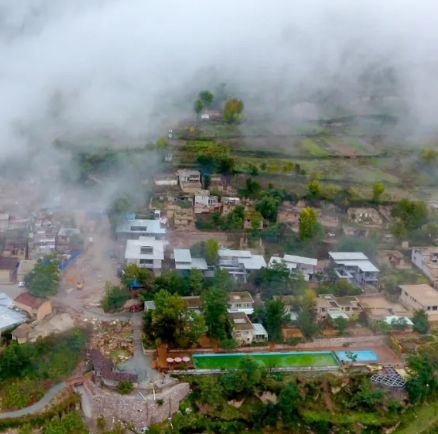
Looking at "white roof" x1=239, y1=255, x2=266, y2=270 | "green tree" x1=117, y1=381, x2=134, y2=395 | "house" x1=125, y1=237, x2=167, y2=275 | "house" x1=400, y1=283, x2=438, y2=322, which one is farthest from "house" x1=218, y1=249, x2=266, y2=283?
"green tree" x1=117, y1=381, x2=134, y2=395

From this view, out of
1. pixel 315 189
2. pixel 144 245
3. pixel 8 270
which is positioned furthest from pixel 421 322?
pixel 8 270

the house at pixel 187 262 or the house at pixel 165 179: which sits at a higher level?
the house at pixel 165 179

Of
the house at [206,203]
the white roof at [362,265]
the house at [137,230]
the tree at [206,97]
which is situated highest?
the tree at [206,97]

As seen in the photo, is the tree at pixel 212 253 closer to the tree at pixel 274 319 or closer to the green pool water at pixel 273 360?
the tree at pixel 274 319

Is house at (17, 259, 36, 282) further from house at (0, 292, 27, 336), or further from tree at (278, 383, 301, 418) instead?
tree at (278, 383, 301, 418)

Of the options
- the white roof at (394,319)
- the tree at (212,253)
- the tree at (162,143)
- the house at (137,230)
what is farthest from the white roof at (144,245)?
the tree at (162,143)

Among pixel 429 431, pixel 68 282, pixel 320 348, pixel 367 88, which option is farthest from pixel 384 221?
pixel 367 88
